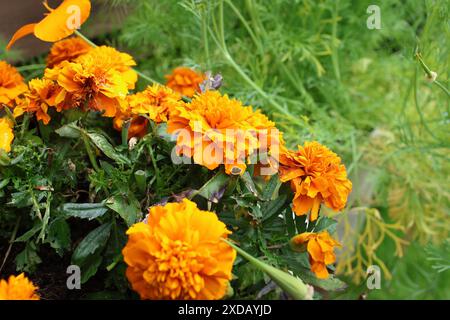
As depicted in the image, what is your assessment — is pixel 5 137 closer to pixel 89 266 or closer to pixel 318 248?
pixel 89 266

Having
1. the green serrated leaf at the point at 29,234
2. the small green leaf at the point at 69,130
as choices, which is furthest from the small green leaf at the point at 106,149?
the green serrated leaf at the point at 29,234

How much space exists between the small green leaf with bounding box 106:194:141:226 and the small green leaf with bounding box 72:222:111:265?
0.04 meters

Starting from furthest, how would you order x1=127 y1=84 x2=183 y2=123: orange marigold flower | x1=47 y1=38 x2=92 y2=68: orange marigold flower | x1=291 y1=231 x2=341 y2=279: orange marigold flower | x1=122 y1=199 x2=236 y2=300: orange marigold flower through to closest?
x1=47 y1=38 x2=92 y2=68: orange marigold flower, x1=127 y1=84 x2=183 y2=123: orange marigold flower, x1=291 y1=231 x2=341 y2=279: orange marigold flower, x1=122 y1=199 x2=236 y2=300: orange marigold flower

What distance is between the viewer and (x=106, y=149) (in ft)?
2.29

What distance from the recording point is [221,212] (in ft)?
2.26

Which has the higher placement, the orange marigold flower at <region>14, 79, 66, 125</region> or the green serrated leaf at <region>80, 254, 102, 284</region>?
the orange marigold flower at <region>14, 79, 66, 125</region>

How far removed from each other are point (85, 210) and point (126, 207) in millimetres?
45

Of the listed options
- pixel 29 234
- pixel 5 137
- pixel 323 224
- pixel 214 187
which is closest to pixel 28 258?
pixel 29 234

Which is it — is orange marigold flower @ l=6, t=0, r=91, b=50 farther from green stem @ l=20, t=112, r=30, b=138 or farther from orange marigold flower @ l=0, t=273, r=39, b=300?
orange marigold flower @ l=0, t=273, r=39, b=300

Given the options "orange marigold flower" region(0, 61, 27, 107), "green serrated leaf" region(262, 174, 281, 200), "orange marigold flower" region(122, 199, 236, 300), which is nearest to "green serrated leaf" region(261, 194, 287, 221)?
"green serrated leaf" region(262, 174, 281, 200)

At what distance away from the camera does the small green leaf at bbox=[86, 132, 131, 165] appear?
0.70 meters
